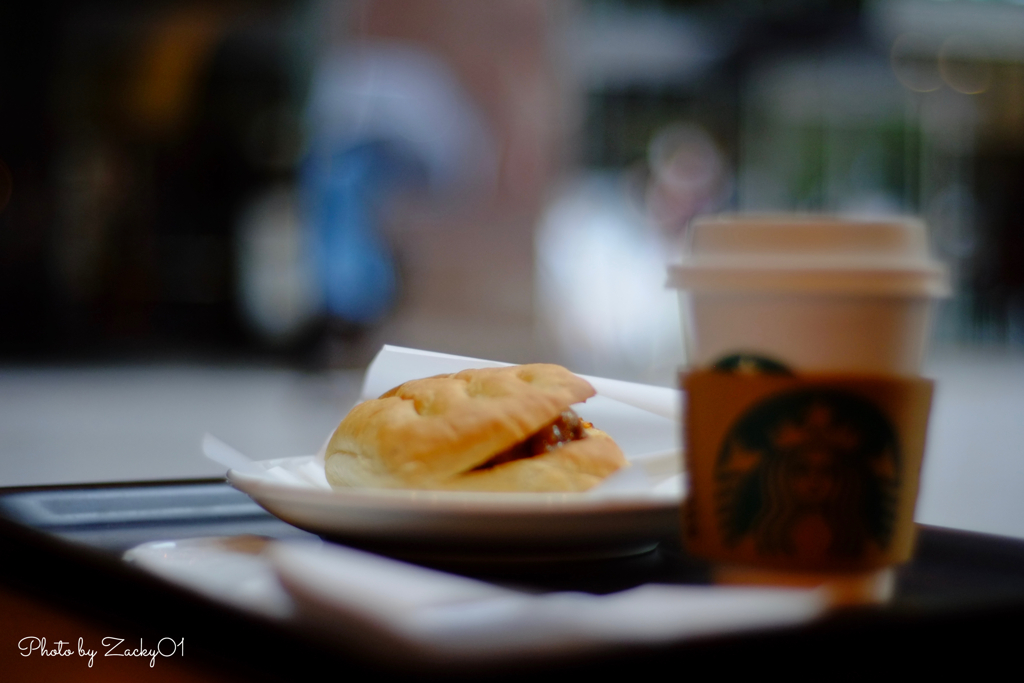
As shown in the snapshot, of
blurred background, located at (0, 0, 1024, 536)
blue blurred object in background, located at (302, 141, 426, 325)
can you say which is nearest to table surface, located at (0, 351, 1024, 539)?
blurred background, located at (0, 0, 1024, 536)

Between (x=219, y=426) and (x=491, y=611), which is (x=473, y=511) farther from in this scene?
(x=219, y=426)

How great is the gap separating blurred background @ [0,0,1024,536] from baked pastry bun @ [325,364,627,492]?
116 inches

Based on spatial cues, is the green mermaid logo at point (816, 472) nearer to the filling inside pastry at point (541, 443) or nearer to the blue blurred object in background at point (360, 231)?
the filling inside pastry at point (541, 443)

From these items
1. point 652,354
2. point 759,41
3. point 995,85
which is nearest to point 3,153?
point 652,354

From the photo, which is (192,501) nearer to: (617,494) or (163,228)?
(617,494)

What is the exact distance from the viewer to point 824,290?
30.5 inches

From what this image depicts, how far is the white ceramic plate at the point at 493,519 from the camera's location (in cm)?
75

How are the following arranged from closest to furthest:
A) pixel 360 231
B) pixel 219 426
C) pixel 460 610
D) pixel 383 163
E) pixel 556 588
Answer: pixel 460 610
pixel 556 588
pixel 219 426
pixel 360 231
pixel 383 163

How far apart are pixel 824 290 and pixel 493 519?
0.29 meters

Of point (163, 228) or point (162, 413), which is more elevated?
point (163, 228)

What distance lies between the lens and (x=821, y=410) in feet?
2.52

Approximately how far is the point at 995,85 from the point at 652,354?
715 cm

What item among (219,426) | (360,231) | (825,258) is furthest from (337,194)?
(825,258)

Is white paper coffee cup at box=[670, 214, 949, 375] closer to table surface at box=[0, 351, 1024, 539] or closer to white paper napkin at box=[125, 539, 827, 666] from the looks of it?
table surface at box=[0, 351, 1024, 539]
